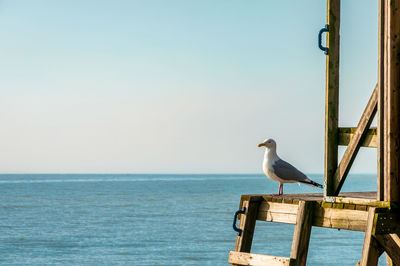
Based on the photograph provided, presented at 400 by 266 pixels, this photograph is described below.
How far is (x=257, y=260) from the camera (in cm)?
825

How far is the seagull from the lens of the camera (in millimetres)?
10000

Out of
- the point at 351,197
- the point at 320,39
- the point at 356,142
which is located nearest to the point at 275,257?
the point at 351,197

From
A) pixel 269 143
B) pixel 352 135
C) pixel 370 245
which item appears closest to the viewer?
pixel 370 245

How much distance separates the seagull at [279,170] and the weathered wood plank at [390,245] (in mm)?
2451

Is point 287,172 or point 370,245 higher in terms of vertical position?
point 287,172

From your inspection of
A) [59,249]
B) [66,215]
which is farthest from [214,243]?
[66,215]

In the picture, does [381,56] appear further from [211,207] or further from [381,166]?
[211,207]

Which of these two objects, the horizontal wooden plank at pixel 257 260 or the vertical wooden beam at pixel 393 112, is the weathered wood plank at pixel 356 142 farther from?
the horizontal wooden plank at pixel 257 260

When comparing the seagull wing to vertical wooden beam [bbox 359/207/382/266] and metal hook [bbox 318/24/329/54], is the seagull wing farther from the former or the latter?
vertical wooden beam [bbox 359/207/382/266]

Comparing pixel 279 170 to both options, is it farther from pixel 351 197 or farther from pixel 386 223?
pixel 386 223

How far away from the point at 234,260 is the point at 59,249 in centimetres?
4379

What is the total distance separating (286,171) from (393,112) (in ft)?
9.17

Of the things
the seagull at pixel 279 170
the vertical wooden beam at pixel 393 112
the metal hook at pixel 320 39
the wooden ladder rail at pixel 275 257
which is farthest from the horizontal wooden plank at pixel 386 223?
the seagull at pixel 279 170

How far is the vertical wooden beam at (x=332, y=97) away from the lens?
8.28 metres
